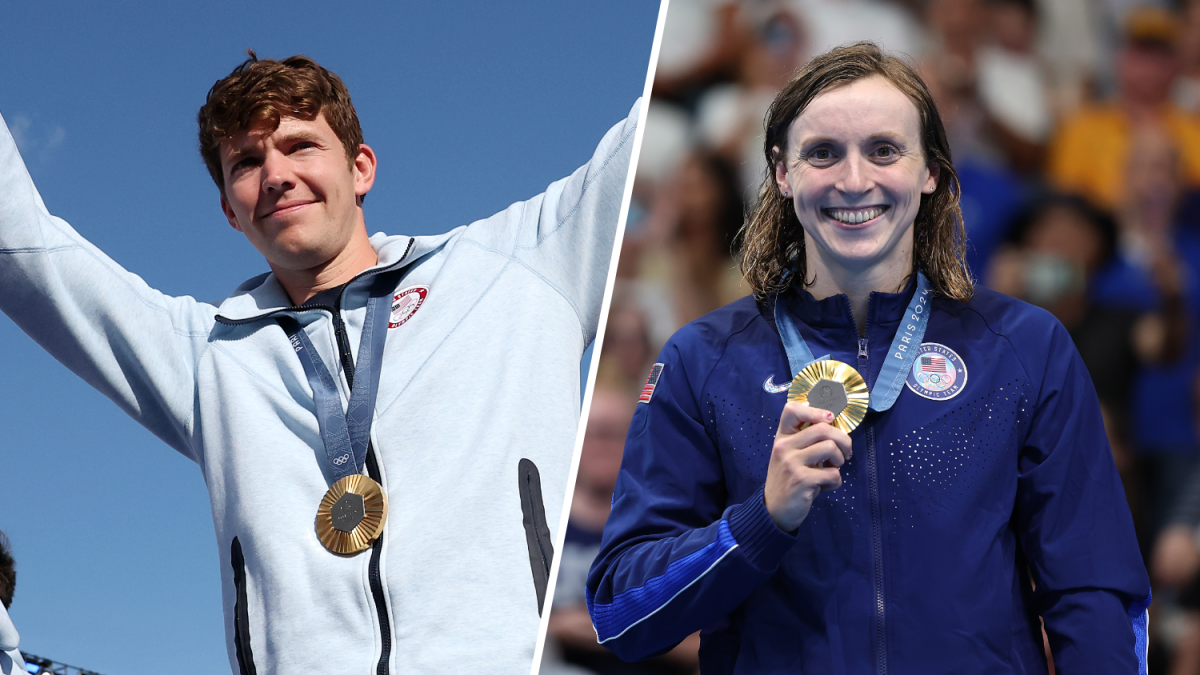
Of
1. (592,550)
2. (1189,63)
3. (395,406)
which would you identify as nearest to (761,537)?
(395,406)

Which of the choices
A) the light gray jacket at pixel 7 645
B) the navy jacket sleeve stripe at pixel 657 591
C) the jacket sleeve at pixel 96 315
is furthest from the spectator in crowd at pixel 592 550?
the light gray jacket at pixel 7 645

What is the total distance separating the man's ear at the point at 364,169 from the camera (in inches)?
128

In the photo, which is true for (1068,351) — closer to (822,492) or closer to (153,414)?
(822,492)

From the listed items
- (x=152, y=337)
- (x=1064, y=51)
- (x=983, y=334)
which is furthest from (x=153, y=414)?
(x=1064, y=51)

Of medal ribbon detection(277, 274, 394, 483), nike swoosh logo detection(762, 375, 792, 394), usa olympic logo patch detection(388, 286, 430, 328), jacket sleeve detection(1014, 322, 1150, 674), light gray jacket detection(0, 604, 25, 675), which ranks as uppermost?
usa olympic logo patch detection(388, 286, 430, 328)

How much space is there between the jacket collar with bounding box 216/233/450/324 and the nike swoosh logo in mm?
1303

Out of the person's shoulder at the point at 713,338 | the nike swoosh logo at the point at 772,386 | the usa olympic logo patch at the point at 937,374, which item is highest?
the person's shoulder at the point at 713,338

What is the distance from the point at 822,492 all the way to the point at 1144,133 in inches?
131

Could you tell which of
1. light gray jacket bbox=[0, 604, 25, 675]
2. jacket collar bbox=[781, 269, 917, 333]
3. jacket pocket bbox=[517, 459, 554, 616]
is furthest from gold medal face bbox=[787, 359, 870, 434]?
light gray jacket bbox=[0, 604, 25, 675]

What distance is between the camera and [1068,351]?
202 centimetres

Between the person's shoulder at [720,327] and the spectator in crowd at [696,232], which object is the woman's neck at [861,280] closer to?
the person's shoulder at [720,327]

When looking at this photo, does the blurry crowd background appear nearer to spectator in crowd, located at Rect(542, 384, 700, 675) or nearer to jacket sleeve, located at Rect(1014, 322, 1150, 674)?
spectator in crowd, located at Rect(542, 384, 700, 675)

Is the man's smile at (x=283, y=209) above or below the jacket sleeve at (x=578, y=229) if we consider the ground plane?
above

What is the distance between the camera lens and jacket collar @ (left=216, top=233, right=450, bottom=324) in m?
2.97
